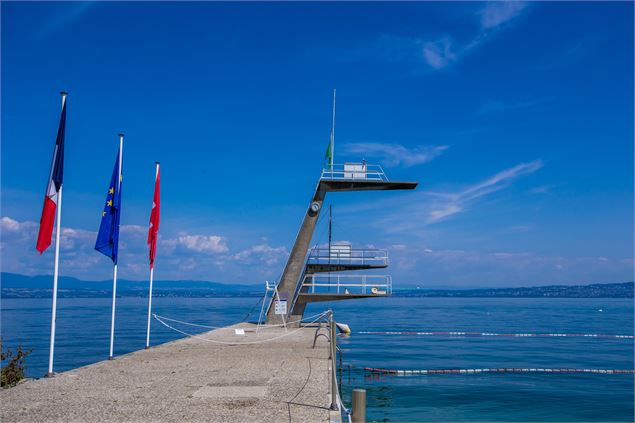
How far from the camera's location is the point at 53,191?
532 inches

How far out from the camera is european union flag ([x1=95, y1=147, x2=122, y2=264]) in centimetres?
1620

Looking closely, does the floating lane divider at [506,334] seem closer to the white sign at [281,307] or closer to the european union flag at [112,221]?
the white sign at [281,307]

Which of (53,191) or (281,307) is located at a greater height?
(53,191)

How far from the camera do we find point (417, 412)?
17750 millimetres

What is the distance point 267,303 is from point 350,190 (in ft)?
23.1

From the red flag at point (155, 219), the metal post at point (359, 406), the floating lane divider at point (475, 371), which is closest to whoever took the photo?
the metal post at point (359, 406)

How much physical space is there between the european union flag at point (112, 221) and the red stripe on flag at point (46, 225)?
8.91 feet

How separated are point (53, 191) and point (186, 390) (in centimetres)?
594

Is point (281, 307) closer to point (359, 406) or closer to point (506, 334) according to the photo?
point (359, 406)

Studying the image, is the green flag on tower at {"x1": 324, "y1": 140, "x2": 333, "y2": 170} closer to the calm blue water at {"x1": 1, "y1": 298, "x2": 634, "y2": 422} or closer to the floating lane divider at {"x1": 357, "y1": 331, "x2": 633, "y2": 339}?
the calm blue water at {"x1": 1, "y1": 298, "x2": 634, "y2": 422}

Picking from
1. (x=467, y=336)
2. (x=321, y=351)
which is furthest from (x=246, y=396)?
(x=467, y=336)

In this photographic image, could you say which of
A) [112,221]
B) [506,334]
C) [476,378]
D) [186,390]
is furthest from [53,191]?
[506,334]

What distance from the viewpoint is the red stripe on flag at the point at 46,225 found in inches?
513

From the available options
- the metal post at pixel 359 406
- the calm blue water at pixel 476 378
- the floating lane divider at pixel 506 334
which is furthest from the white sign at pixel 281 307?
the floating lane divider at pixel 506 334
